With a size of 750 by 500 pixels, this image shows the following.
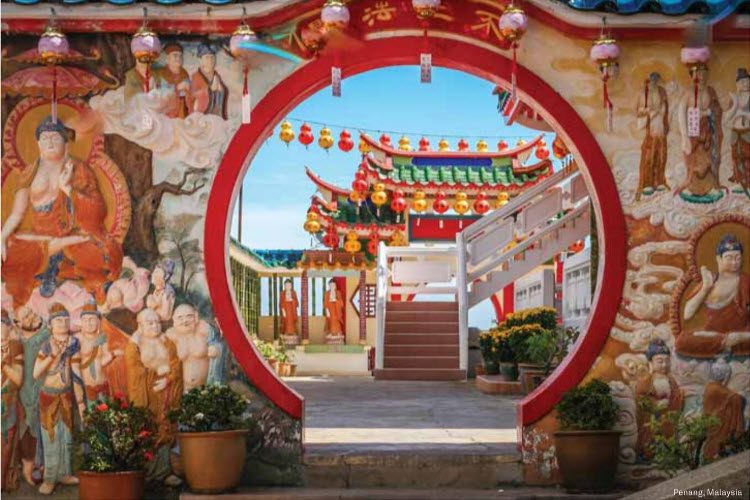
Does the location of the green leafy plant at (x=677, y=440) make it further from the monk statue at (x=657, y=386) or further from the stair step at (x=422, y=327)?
the stair step at (x=422, y=327)

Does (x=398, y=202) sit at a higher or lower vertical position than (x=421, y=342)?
higher

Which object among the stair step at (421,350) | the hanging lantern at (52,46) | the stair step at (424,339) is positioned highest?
the hanging lantern at (52,46)

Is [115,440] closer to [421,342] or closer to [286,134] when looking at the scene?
[421,342]

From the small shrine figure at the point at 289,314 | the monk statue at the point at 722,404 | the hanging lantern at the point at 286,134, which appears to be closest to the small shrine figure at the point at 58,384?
the monk statue at the point at 722,404

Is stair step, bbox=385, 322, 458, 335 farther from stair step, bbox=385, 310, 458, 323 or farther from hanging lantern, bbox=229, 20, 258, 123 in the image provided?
A: hanging lantern, bbox=229, 20, 258, 123

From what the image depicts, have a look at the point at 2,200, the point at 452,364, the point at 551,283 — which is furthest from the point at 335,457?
the point at 551,283

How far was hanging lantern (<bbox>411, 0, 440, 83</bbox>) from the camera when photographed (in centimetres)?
833

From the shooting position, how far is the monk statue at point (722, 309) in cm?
862

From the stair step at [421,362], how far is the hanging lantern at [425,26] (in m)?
9.60

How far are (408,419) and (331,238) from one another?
1452 centimetres

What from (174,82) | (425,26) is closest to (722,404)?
(425,26)

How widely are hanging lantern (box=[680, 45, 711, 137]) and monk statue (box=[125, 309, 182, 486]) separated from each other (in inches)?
165

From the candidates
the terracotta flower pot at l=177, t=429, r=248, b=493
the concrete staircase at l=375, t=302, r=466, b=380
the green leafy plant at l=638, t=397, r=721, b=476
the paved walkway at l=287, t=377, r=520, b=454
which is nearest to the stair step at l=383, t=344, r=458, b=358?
the concrete staircase at l=375, t=302, r=466, b=380

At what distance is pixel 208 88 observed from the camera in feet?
28.3
